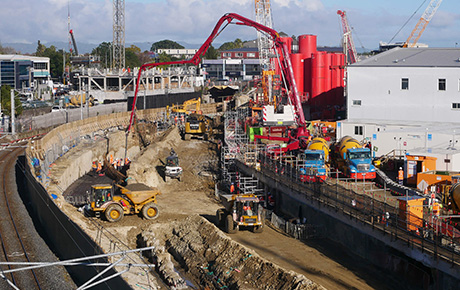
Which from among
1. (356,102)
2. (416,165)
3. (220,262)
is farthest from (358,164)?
(356,102)

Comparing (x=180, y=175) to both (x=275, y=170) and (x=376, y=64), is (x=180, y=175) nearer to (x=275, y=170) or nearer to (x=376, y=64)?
(x=275, y=170)

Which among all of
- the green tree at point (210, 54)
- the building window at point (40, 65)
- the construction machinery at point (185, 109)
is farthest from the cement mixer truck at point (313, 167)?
the green tree at point (210, 54)

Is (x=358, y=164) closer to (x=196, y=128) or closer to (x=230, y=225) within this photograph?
(x=230, y=225)

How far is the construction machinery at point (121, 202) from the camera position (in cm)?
3362

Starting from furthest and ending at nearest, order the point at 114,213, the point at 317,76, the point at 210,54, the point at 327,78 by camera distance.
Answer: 1. the point at 210,54
2. the point at 327,78
3. the point at 317,76
4. the point at 114,213

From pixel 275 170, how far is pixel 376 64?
16.2 metres

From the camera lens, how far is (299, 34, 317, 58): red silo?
68375 millimetres

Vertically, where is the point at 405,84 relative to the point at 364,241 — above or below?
above

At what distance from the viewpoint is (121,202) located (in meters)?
34.5

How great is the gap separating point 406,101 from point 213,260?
2558 cm

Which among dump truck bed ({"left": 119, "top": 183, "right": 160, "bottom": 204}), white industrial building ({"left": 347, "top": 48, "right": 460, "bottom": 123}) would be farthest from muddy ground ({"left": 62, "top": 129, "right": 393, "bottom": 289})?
white industrial building ({"left": 347, "top": 48, "right": 460, "bottom": 123})

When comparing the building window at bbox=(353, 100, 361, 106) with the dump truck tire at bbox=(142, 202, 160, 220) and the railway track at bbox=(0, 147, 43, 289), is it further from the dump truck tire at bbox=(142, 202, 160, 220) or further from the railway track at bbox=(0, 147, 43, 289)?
the railway track at bbox=(0, 147, 43, 289)

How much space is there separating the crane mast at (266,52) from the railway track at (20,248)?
29.9 m

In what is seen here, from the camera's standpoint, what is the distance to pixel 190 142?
54.5 m
